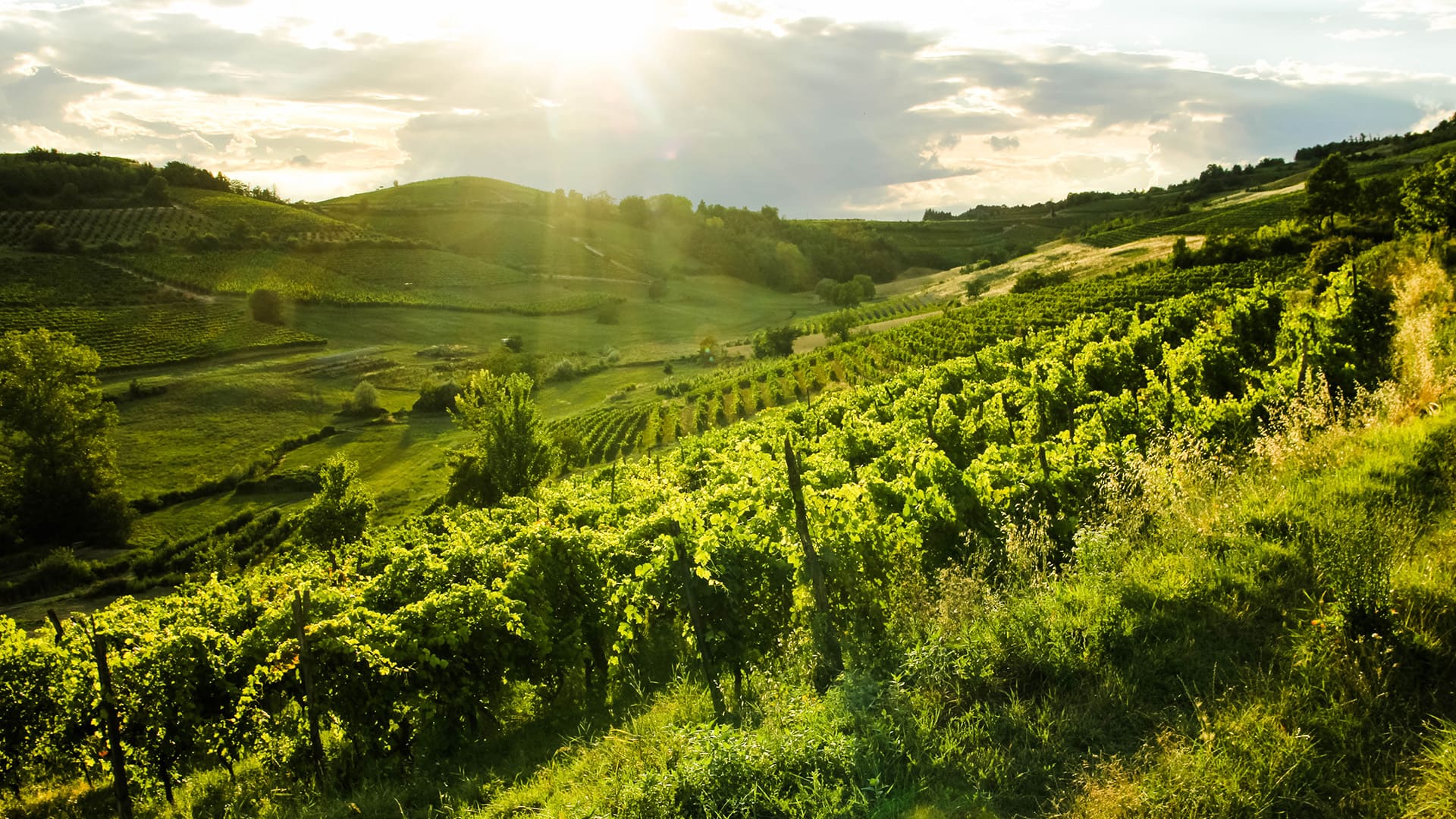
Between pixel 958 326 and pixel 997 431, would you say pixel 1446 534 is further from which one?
pixel 958 326

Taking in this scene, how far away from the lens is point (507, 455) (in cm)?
3291

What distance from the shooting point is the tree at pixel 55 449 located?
4353cm

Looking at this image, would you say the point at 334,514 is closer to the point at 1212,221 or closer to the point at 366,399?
the point at 366,399

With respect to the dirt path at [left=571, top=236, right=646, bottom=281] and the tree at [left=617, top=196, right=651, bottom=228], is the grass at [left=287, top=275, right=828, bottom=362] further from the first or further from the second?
the tree at [left=617, top=196, right=651, bottom=228]

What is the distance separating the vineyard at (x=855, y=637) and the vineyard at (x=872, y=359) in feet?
90.0

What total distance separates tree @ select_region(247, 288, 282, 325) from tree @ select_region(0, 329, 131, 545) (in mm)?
28204

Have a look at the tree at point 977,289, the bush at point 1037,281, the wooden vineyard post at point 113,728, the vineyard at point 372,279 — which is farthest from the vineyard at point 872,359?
the vineyard at point 372,279

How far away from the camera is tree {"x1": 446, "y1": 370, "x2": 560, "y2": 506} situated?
32.9 metres

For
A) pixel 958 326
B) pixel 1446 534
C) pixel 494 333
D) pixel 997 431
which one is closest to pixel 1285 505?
pixel 1446 534

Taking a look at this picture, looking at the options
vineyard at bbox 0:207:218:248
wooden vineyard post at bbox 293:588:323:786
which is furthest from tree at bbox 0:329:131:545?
vineyard at bbox 0:207:218:248

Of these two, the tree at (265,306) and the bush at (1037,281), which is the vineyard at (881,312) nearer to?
the bush at (1037,281)

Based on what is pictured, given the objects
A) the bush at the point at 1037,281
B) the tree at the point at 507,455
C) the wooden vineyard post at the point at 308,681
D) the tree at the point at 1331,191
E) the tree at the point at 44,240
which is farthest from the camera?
the tree at the point at 44,240

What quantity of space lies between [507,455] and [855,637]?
93.1 ft

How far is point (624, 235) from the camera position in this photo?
137125 millimetres
